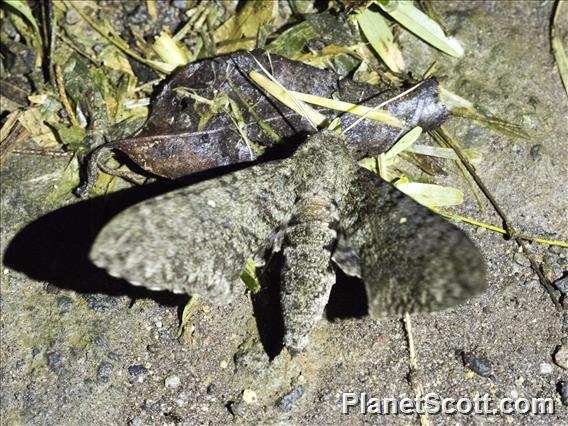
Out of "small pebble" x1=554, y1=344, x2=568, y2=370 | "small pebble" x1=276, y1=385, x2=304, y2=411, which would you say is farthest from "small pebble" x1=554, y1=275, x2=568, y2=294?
"small pebble" x1=276, y1=385, x2=304, y2=411

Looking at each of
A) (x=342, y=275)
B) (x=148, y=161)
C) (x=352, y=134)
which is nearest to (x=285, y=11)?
(x=352, y=134)

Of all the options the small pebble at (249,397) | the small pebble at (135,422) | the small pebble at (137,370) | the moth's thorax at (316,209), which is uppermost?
the moth's thorax at (316,209)


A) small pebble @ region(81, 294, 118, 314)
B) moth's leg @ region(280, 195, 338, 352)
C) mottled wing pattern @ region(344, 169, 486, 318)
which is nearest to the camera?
mottled wing pattern @ region(344, 169, 486, 318)

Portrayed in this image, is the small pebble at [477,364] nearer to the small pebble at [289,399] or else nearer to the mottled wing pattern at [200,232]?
the small pebble at [289,399]

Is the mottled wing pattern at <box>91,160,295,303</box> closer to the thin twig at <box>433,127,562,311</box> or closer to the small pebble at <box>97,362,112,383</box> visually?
the small pebble at <box>97,362,112,383</box>

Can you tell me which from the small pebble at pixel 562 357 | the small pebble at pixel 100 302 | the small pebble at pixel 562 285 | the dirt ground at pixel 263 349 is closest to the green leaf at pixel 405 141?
the dirt ground at pixel 263 349

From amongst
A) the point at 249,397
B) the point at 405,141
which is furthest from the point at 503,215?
the point at 249,397
